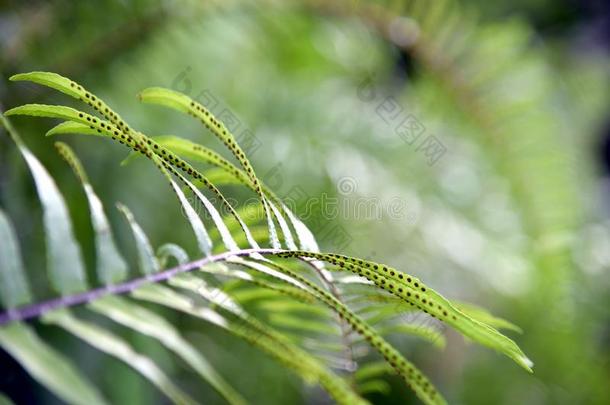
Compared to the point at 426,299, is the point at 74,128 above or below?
above

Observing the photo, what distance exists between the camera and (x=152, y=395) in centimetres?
85

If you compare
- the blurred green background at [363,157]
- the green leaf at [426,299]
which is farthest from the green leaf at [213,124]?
the blurred green background at [363,157]

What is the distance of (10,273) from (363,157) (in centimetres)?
67

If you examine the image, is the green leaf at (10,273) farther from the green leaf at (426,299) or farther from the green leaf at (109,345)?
the green leaf at (426,299)

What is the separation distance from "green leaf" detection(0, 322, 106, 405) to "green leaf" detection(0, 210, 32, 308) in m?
0.02

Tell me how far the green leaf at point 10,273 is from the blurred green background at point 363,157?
34cm

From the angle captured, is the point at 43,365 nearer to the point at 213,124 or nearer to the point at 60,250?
the point at 60,250

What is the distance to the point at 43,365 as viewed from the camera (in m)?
0.41

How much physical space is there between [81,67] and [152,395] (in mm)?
433

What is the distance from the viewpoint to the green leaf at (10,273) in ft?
1.33

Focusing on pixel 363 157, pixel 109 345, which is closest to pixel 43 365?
pixel 109 345

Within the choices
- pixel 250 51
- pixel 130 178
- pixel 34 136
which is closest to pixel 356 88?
pixel 250 51

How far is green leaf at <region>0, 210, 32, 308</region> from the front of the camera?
15.9 inches

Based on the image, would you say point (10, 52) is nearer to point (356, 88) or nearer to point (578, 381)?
point (356, 88)
